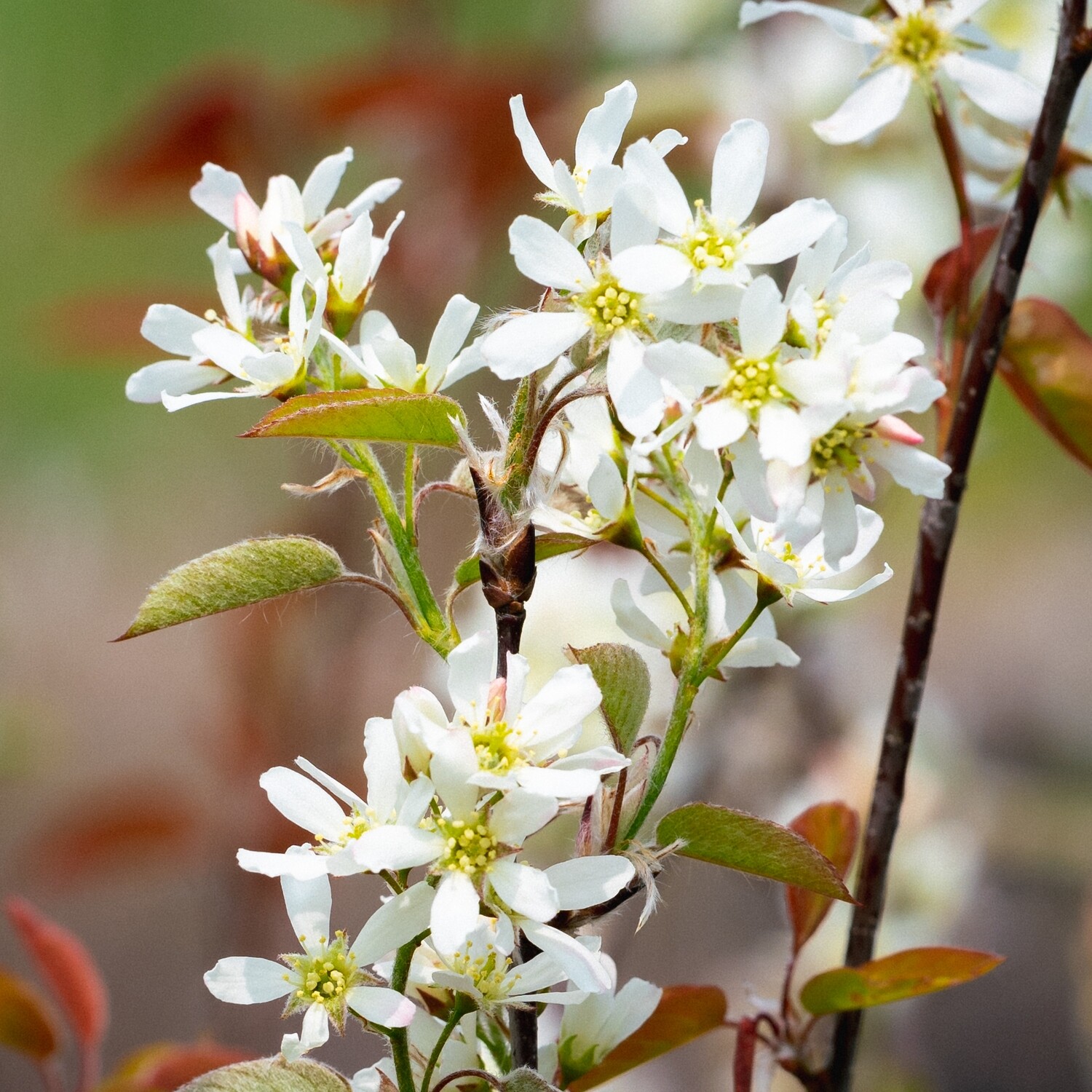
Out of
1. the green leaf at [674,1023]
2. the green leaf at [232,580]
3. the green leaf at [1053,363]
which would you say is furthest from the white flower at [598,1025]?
the green leaf at [1053,363]

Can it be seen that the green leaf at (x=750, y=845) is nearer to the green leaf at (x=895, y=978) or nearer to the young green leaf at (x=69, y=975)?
the green leaf at (x=895, y=978)

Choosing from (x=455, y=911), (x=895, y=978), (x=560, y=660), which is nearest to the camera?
(x=455, y=911)

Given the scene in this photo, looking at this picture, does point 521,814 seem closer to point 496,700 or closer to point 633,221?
point 496,700

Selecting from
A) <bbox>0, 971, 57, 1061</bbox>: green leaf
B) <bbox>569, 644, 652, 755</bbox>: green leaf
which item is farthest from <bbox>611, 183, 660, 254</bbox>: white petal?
<bbox>0, 971, 57, 1061</bbox>: green leaf

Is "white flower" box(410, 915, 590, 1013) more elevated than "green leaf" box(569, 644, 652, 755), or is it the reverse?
"green leaf" box(569, 644, 652, 755)

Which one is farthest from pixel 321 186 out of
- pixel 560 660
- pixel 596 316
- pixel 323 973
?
pixel 560 660

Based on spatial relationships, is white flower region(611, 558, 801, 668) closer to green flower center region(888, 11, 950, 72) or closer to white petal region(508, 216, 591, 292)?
white petal region(508, 216, 591, 292)
